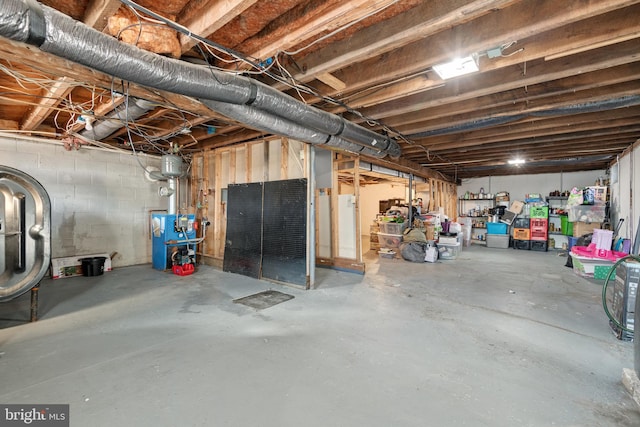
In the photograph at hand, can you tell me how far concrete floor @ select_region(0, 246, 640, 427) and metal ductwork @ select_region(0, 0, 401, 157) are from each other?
2.06 metres

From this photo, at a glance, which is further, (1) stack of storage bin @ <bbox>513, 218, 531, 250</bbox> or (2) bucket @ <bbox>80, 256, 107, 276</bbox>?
(1) stack of storage bin @ <bbox>513, 218, 531, 250</bbox>

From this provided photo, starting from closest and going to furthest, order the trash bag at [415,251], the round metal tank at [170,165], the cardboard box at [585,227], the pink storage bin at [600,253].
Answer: the pink storage bin at [600,253]
the round metal tank at [170,165]
the trash bag at [415,251]
the cardboard box at [585,227]

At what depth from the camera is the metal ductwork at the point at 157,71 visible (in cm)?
144

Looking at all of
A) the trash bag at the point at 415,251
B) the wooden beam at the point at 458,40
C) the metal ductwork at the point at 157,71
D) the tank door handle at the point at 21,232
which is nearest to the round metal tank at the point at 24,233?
the tank door handle at the point at 21,232

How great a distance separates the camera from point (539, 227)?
27.0 feet

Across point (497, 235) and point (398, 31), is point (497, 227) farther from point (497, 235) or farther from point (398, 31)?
point (398, 31)

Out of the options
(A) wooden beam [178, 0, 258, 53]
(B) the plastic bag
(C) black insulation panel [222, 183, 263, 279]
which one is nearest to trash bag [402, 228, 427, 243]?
(B) the plastic bag

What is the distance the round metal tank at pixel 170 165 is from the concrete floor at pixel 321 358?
7.13 feet

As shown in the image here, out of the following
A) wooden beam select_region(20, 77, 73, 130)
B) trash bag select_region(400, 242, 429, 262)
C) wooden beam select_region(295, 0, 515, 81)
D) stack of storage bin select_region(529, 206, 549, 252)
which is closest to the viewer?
wooden beam select_region(295, 0, 515, 81)

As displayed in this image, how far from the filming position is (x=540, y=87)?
2955mm

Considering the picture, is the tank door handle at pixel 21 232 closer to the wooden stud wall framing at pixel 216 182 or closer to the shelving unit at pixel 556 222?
the wooden stud wall framing at pixel 216 182

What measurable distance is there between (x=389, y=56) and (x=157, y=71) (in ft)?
6.33

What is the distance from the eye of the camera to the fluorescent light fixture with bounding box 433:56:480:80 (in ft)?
7.53

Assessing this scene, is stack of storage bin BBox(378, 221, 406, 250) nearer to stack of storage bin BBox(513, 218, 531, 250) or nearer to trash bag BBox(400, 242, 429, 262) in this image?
trash bag BBox(400, 242, 429, 262)
